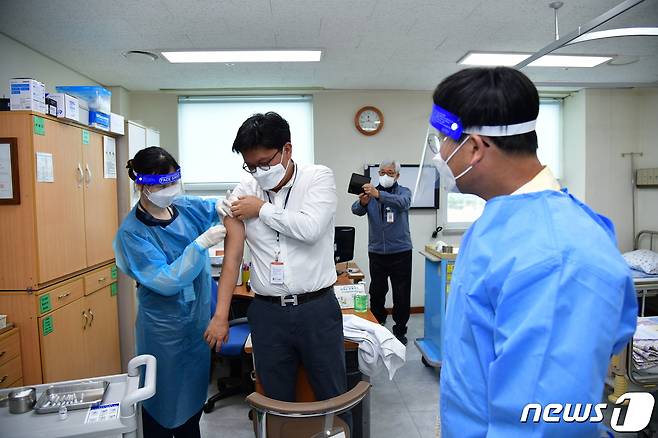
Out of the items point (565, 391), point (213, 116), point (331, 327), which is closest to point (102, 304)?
point (331, 327)

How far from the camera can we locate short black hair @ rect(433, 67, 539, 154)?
0.79 meters

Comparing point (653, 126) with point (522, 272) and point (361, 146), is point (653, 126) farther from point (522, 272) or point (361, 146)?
point (522, 272)

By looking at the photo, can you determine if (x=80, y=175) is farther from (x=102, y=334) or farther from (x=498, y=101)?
(x=498, y=101)

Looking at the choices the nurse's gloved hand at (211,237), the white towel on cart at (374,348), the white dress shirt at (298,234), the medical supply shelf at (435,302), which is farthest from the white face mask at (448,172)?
the medical supply shelf at (435,302)

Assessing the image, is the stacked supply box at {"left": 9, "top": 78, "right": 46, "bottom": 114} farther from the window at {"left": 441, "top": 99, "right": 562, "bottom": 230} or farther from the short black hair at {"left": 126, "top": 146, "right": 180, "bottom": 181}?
the window at {"left": 441, "top": 99, "right": 562, "bottom": 230}

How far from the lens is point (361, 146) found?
496 cm

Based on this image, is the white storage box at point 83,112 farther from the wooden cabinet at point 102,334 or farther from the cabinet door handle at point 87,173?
the wooden cabinet at point 102,334

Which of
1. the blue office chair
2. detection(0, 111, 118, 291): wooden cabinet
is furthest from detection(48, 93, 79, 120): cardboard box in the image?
the blue office chair

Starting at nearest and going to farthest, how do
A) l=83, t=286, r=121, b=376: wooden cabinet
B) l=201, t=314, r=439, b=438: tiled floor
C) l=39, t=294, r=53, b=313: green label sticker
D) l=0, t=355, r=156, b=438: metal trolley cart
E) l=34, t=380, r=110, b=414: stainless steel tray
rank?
l=0, t=355, r=156, b=438: metal trolley cart
l=34, t=380, r=110, b=414: stainless steel tray
l=39, t=294, r=53, b=313: green label sticker
l=201, t=314, r=439, b=438: tiled floor
l=83, t=286, r=121, b=376: wooden cabinet

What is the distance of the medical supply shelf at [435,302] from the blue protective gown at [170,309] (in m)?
1.85

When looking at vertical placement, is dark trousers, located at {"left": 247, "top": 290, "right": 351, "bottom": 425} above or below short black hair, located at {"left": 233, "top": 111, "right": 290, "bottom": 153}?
below

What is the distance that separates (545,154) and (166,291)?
5012mm

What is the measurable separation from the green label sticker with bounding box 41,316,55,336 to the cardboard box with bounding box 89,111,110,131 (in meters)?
1.32

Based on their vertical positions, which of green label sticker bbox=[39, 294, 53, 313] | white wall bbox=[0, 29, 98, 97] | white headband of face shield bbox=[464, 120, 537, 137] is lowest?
green label sticker bbox=[39, 294, 53, 313]
